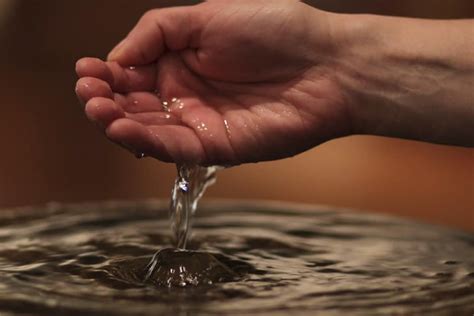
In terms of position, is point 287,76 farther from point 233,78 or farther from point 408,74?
point 408,74

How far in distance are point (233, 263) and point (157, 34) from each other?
1.38 feet

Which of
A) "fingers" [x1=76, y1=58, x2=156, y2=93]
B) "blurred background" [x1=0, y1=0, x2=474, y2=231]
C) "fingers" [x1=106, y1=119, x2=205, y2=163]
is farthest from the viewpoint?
"blurred background" [x1=0, y1=0, x2=474, y2=231]

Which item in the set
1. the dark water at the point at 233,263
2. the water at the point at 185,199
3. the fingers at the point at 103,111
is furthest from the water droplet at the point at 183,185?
the fingers at the point at 103,111

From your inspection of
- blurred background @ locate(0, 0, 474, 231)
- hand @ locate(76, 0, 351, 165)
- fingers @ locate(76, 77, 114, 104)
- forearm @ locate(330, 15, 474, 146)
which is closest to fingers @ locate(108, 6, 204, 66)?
hand @ locate(76, 0, 351, 165)

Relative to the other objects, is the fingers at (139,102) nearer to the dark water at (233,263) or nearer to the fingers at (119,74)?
the fingers at (119,74)

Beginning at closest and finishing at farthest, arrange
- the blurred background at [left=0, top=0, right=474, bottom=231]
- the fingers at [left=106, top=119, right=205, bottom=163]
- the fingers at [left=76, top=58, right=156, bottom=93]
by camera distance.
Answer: the fingers at [left=106, top=119, right=205, bottom=163]
the fingers at [left=76, top=58, right=156, bottom=93]
the blurred background at [left=0, top=0, right=474, bottom=231]

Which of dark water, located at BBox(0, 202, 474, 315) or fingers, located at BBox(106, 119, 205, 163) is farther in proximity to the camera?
fingers, located at BBox(106, 119, 205, 163)

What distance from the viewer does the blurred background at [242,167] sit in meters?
2.53

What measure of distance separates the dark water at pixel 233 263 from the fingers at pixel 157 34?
330mm

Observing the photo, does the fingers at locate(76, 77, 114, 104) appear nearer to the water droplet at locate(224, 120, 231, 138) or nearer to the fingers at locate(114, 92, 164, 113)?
the fingers at locate(114, 92, 164, 113)

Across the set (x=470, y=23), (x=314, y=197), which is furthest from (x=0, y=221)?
(x=314, y=197)

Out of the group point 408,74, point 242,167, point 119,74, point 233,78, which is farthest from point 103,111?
point 242,167

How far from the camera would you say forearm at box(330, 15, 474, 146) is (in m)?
1.40

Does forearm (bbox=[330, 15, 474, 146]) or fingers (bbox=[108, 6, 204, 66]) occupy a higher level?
fingers (bbox=[108, 6, 204, 66])
